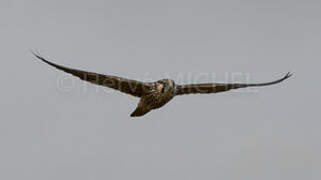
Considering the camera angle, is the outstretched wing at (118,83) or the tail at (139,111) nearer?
the outstretched wing at (118,83)

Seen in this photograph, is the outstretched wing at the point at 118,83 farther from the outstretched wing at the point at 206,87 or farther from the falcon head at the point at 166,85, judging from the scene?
the outstretched wing at the point at 206,87

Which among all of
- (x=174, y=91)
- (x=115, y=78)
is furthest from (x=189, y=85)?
(x=115, y=78)

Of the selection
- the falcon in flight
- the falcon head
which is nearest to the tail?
the falcon in flight

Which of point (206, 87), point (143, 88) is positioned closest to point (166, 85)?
point (143, 88)

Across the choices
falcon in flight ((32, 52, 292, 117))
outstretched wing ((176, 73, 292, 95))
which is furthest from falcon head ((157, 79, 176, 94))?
outstretched wing ((176, 73, 292, 95))

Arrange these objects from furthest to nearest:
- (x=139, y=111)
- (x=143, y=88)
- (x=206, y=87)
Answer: (x=206, y=87), (x=139, y=111), (x=143, y=88)

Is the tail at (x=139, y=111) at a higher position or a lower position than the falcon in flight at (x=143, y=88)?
lower

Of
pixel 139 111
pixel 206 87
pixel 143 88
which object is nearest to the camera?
pixel 143 88

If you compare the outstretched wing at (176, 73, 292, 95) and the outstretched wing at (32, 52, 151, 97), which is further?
the outstretched wing at (176, 73, 292, 95)

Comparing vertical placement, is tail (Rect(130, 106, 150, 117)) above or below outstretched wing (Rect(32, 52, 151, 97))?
below

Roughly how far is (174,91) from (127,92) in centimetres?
206

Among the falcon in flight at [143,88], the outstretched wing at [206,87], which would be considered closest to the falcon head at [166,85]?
the falcon in flight at [143,88]

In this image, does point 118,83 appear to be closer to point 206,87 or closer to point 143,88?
point 143,88

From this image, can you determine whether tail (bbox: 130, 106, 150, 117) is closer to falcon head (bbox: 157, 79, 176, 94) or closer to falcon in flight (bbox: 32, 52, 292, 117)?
falcon in flight (bbox: 32, 52, 292, 117)
